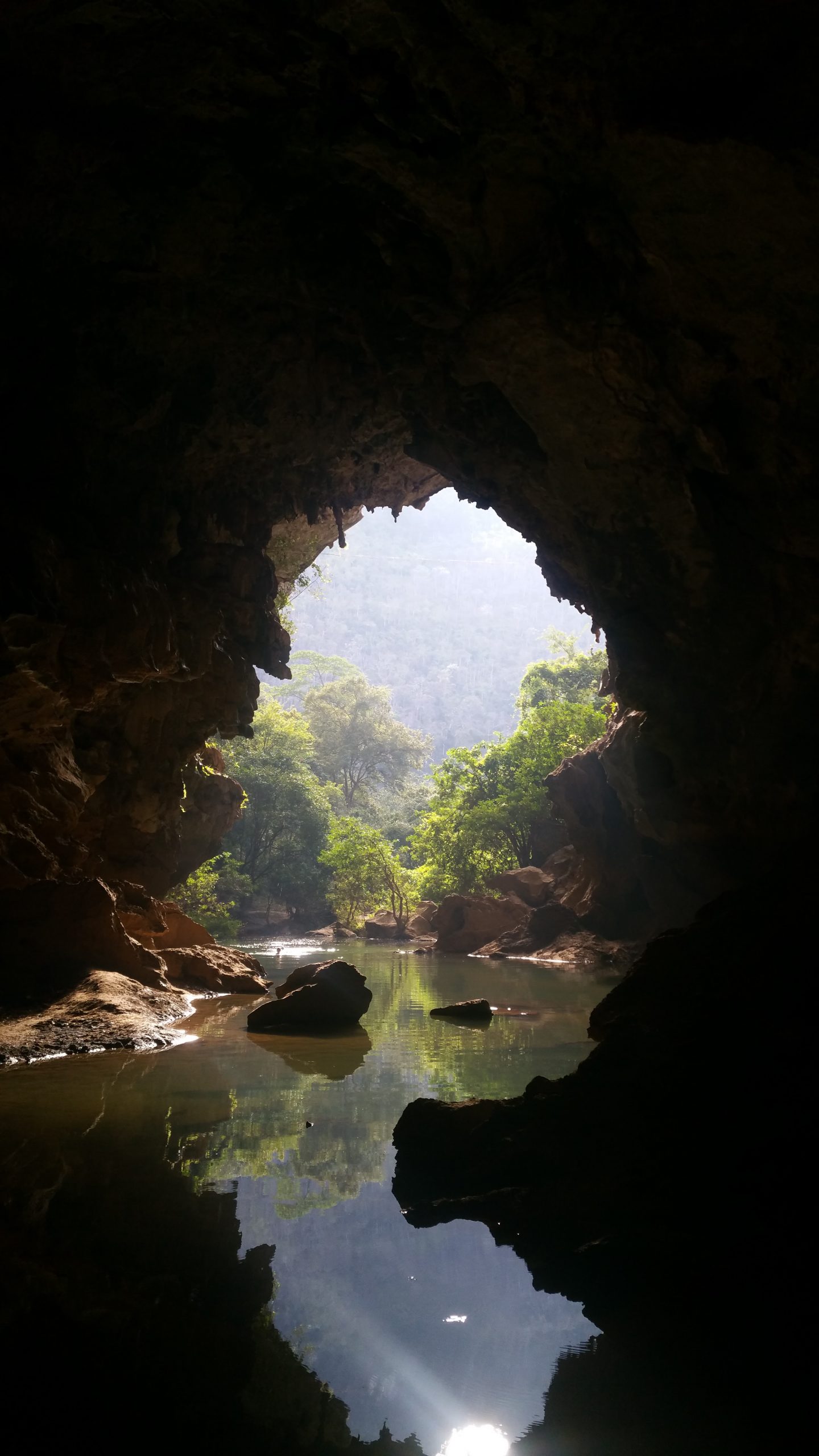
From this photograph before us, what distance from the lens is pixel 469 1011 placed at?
10.8 m

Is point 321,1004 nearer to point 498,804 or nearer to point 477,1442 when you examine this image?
point 477,1442

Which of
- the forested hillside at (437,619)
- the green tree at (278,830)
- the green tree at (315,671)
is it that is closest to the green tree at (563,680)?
the green tree at (278,830)

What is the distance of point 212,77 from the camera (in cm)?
593

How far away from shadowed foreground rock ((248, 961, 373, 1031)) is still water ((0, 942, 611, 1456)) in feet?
1.19

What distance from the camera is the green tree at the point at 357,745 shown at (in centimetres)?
6469

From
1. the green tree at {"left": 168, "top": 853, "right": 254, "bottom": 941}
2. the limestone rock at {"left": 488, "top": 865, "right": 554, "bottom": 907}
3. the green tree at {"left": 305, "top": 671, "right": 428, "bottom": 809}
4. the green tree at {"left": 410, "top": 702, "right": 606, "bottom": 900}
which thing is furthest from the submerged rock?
the green tree at {"left": 305, "top": 671, "right": 428, "bottom": 809}

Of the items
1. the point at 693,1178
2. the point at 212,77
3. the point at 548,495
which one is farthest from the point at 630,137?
the point at 693,1178

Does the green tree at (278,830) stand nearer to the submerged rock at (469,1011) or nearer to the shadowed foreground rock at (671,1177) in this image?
the submerged rock at (469,1011)

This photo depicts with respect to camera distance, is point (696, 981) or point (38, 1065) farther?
point (38, 1065)

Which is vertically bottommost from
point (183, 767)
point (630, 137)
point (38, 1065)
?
point (38, 1065)

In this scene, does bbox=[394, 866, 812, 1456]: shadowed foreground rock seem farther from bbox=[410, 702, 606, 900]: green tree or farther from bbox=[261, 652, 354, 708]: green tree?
bbox=[261, 652, 354, 708]: green tree

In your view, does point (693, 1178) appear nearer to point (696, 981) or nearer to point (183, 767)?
point (696, 981)

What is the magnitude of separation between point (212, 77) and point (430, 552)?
17016 cm

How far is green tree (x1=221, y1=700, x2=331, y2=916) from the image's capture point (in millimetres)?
38344
